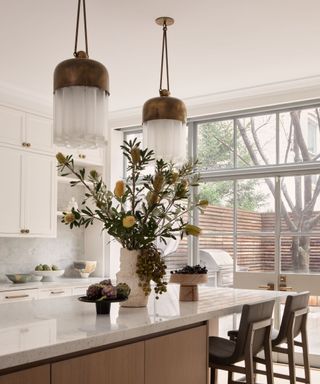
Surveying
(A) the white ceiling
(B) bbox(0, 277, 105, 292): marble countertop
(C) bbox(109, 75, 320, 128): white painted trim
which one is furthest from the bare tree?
(B) bbox(0, 277, 105, 292): marble countertop

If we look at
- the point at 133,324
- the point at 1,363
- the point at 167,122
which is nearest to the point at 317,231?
the point at 167,122

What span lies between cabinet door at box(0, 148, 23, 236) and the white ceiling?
726 millimetres

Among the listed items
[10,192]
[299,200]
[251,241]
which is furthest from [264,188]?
[10,192]

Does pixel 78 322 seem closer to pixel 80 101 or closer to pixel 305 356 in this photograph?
pixel 80 101

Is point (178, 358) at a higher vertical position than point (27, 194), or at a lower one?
lower

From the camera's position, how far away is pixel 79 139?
2.58m

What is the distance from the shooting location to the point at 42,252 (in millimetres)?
6141

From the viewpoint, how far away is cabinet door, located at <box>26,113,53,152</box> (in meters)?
5.57

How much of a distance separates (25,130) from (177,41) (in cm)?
214

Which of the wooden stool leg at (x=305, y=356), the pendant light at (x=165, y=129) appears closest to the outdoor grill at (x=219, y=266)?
the wooden stool leg at (x=305, y=356)

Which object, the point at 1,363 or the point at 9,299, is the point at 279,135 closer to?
the point at 9,299

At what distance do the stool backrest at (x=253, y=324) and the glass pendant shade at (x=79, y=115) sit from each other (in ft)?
3.82

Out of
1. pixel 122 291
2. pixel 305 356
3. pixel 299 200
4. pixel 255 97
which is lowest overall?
pixel 305 356

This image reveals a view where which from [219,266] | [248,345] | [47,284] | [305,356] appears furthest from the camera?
[219,266]
